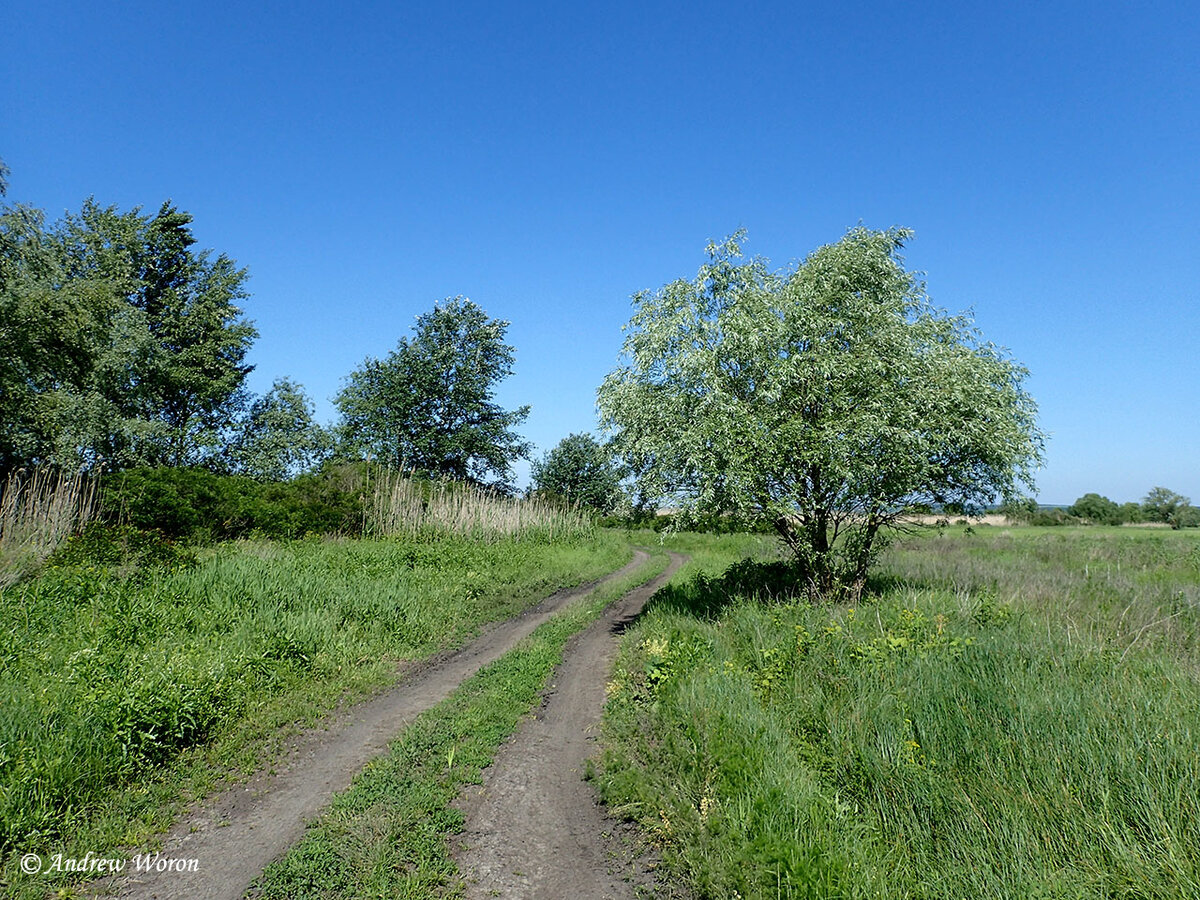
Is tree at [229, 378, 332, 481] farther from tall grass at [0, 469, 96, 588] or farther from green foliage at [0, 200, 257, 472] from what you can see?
tall grass at [0, 469, 96, 588]

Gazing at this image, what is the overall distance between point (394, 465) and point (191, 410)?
12.1 m

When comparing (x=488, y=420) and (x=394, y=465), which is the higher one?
(x=488, y=420)

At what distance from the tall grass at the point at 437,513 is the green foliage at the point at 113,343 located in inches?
509

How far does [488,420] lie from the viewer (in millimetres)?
42969

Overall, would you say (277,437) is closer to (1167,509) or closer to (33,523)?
(33,523)

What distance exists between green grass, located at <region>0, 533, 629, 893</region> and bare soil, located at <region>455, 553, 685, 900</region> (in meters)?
2.79

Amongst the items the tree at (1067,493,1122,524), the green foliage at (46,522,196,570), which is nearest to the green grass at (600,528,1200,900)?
the green foliage at (46,522,196,570)

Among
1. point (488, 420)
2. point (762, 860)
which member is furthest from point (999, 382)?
point (488, 420)

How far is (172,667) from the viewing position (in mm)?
7105

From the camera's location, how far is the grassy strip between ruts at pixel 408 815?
438cm

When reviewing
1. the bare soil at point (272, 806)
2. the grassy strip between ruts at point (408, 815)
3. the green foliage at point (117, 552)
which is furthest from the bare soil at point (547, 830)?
the green foliage at point (117, 552)

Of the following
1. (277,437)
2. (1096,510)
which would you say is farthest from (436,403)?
(1096,510)

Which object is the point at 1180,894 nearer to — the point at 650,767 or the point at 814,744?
the point at 814,744

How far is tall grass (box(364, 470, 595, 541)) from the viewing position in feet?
79.5
